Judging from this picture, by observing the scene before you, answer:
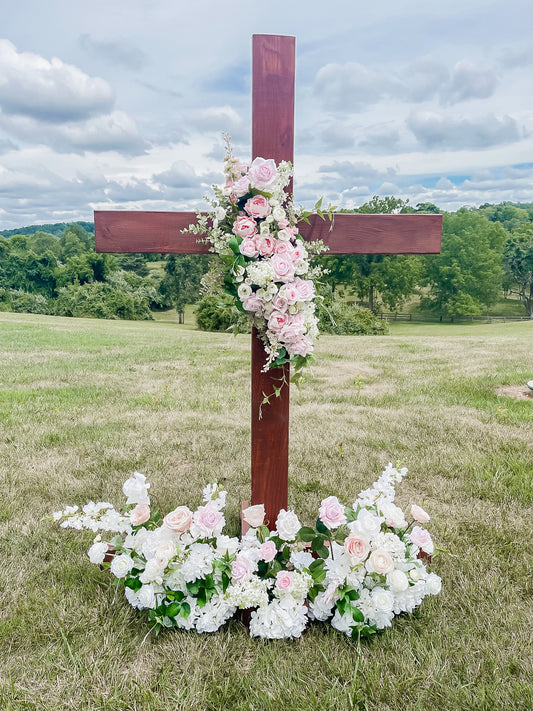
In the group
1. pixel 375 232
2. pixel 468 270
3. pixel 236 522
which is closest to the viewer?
pixel 375 232

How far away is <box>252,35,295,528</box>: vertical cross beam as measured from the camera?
2402 mm

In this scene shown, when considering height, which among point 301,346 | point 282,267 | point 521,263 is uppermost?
point 521,263

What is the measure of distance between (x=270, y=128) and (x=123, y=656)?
259cm

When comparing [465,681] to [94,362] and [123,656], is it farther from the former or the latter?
[94,362]

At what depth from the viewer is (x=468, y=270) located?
131 ft

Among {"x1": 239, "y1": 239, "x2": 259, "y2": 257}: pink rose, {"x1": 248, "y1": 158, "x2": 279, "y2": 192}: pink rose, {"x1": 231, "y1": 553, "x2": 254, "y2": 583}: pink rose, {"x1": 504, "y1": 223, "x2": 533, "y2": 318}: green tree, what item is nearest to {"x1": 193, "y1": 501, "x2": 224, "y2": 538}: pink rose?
{"x1": 231, "y1": 553, "x2": 254, "y2": 583}: pink rose

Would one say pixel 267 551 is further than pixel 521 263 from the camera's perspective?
No

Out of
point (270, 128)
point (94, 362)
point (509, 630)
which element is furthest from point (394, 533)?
point (94, 362)

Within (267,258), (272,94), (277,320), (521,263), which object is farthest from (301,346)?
(521,263)

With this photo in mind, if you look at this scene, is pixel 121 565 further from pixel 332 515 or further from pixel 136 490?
pixel 332 515

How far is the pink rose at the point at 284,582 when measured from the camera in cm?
216

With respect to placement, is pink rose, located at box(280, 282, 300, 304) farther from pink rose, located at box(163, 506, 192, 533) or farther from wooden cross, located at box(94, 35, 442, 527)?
pink rose, located at box(163, 506, 192, 533)

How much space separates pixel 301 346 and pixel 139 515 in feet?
3.77

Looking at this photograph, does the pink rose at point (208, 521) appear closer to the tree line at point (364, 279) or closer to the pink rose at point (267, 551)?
the pink rose at point (267, 551)
